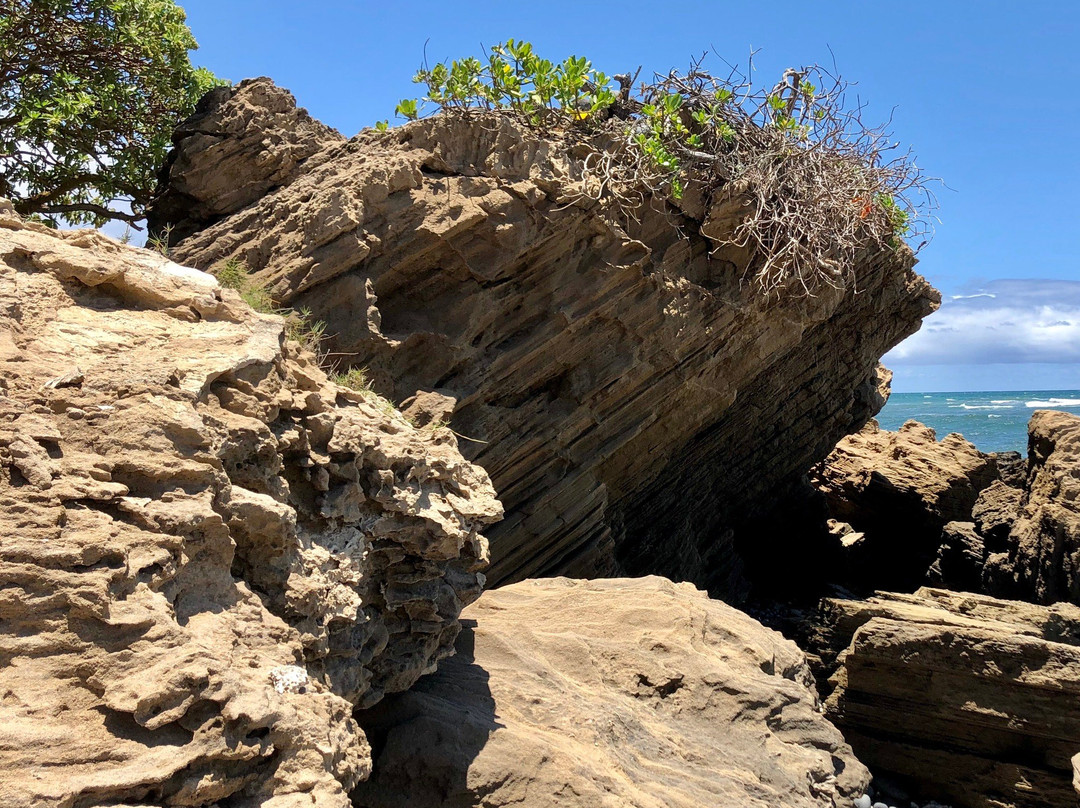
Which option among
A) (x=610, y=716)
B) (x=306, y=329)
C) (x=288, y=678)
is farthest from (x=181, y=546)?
(x=306, y=329)

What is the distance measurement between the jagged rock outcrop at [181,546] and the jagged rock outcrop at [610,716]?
1.41 ft

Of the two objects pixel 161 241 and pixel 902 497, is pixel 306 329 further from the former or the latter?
pixel 902 497

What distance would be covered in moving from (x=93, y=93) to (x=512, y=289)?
4.20m

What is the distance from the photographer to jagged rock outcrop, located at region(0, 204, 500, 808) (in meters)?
2.60

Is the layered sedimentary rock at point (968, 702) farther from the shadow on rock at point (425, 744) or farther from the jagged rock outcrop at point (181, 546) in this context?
the jagged rock outcrop at point (181, 546)

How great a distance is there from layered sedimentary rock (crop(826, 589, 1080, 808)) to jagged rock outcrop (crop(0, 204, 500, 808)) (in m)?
5.10

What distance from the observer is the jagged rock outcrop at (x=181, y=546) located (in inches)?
102

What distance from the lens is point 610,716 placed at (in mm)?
4879

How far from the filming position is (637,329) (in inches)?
327

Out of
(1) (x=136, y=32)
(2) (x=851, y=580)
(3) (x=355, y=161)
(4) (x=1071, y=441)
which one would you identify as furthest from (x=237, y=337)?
(2) (x=851, y=580)

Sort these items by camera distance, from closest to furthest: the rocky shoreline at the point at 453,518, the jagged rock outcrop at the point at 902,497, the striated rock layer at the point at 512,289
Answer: the rocky shoreline at the point at 453,518 → the striated rock layer at the point at 512,289 → the jagged rock outcrop at the point at 902,497

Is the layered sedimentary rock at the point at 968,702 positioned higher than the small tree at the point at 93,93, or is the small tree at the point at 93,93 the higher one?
the small tree at the point at 93,93

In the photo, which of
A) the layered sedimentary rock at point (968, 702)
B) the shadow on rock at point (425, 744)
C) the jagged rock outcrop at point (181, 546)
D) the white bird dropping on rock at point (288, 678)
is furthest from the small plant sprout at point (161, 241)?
the layered sedimentary rock at point (968, 702)

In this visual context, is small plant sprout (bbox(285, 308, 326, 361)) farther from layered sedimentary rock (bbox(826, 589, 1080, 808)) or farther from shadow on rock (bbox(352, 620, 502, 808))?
layered sedimentary rock (bbox(826, 589, 1080, 808))
